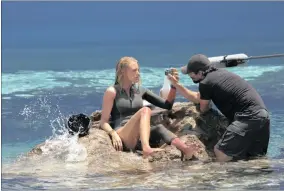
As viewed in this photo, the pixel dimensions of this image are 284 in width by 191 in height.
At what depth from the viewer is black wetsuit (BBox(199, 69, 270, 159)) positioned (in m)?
5.02

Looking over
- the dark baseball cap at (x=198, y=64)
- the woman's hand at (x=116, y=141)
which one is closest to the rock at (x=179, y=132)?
the woman's hand at (x=116, y=141)

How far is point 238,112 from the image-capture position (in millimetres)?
5090

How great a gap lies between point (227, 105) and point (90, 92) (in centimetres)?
609

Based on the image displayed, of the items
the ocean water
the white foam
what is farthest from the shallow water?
the white foam

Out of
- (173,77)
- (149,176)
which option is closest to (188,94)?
(173,77)

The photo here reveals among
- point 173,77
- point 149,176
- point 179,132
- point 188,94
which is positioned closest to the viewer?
point 149,176

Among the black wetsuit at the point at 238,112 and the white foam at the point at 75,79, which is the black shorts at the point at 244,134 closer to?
the black wetsuit at the point at 238,112

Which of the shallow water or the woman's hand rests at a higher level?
the woman's hand

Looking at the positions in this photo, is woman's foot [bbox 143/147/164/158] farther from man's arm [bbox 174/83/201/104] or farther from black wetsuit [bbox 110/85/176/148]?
man's arm [bbox 174/83/201/104]

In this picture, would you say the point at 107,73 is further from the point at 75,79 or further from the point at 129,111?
the point at 129,111

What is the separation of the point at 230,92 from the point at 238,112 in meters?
0.18

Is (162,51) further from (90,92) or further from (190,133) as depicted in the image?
(190,133)

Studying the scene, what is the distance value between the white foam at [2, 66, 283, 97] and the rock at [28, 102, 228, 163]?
17.6ft

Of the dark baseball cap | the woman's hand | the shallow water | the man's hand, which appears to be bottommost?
the shallow water
